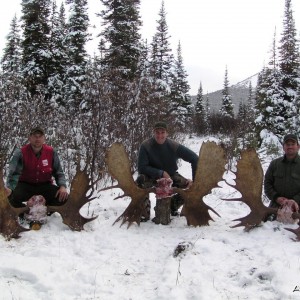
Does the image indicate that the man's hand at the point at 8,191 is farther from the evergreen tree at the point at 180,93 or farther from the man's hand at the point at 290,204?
the evergreen tree at the point at 180,93

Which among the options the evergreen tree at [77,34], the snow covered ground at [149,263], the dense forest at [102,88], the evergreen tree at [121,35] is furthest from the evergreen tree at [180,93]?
the snow covered ground at [149,263]

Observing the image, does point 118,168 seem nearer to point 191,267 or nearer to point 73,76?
point 191,267

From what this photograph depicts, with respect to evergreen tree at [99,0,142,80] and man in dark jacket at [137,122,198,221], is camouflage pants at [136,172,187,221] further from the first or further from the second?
evergreen tree at [99,0,142,80]

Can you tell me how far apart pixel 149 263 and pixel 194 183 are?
153 centimetres

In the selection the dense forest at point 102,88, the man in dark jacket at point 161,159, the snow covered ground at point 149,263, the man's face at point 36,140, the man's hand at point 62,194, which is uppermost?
the dense forest at point 102,88

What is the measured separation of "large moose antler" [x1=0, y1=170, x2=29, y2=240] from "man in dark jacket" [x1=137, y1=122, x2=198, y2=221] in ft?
6.06

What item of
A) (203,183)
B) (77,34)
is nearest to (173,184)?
(203,183)

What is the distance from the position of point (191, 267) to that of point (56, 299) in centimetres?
143

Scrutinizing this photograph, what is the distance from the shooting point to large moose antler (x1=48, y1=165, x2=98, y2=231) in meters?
4.93

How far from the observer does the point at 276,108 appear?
18984mm

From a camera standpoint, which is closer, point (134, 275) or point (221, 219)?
point (134, 275)

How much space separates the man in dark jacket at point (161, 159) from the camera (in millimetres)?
5477

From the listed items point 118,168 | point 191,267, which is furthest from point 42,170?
point 191,267

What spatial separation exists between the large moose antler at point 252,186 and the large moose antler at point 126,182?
1332mm
